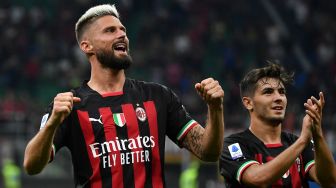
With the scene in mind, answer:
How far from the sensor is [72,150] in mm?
4730

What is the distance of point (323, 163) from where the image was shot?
5.21 m

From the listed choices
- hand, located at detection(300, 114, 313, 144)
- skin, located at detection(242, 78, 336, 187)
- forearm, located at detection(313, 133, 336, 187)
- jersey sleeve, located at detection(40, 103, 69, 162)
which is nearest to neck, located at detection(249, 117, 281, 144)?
skin, located at detection(242, 78, 336, 187)

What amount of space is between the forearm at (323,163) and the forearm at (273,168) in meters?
0.16

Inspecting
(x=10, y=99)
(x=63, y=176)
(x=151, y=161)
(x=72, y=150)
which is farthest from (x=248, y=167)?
(x=10, y=99)

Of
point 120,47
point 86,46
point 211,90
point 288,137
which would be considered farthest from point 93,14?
point 288,137

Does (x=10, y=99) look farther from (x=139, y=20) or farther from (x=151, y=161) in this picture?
(x=151, y=161)

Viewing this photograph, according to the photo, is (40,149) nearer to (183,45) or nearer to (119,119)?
(119,119)

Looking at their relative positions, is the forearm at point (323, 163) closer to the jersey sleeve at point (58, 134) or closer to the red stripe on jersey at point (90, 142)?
the red stripe on jersey at point (90, 142)

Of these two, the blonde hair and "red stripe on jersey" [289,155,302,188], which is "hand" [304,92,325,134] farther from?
the blonde hair

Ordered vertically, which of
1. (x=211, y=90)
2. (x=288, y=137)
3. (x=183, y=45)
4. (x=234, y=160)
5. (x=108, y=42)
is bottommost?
(x=234, y=160)

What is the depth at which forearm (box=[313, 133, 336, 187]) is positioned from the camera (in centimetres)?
509

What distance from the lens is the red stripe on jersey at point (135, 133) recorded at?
182 inches

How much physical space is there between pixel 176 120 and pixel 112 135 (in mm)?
397

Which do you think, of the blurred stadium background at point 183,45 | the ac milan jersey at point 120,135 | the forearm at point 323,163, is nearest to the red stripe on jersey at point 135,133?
the ac milan jersey at point 120,135
